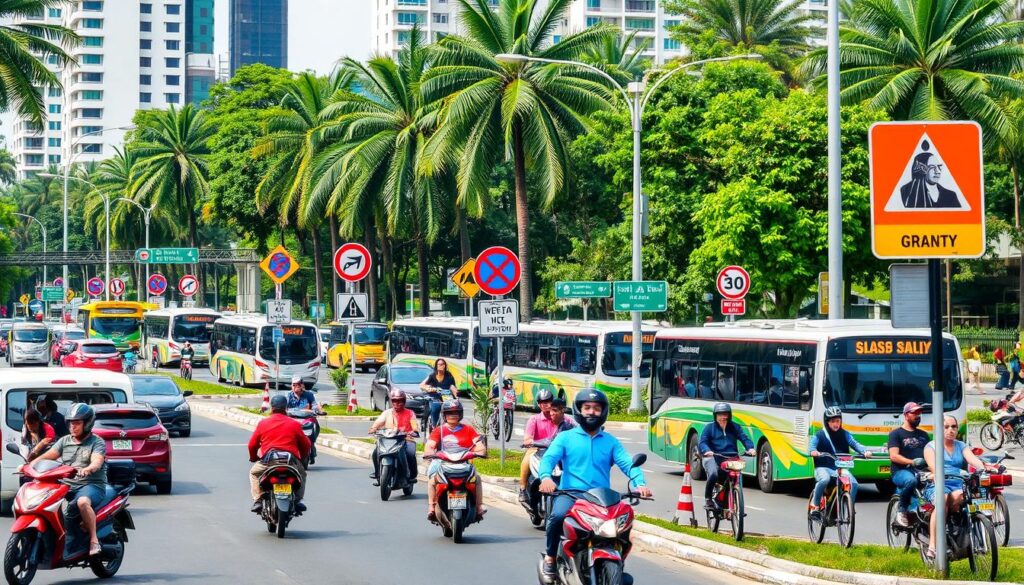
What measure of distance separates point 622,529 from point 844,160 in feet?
112

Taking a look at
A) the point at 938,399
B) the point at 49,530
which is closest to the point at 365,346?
the point at 49,530

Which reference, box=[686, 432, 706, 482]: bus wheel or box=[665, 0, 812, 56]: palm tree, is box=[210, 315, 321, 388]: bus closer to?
box=[665, 0, 812, 56]: palm tree

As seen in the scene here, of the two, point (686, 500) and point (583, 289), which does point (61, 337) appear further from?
point (686, 500)

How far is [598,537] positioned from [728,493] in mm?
5800

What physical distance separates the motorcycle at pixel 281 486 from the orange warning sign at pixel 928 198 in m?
6.64

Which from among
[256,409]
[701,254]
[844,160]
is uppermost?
[844,160]

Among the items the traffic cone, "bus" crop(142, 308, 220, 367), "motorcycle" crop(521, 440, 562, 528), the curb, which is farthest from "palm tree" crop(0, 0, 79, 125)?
the curb

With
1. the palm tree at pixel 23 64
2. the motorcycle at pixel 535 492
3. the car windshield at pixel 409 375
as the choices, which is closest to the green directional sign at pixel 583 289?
the car windshield at pixel 409 375

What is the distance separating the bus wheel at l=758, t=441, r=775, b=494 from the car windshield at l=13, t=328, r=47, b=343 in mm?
49014

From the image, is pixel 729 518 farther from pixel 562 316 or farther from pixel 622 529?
pixel 562 316

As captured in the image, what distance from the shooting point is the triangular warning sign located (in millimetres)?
11414

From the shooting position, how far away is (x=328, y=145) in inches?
2507

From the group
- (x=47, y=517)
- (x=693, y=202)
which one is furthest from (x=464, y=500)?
(x=693, y=202)

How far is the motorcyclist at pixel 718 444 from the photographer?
15586 mm
